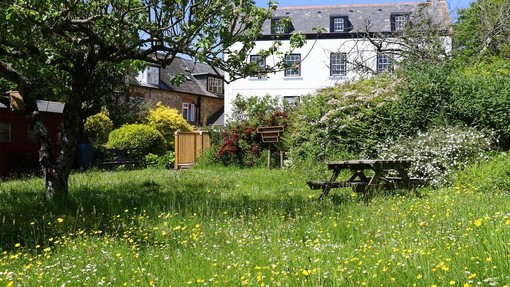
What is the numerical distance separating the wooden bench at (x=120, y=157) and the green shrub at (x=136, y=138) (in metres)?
0.76

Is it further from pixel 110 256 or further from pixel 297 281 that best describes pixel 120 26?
pixel 297 281

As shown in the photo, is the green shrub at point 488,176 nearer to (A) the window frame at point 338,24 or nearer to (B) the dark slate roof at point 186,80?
(A) the window frame at point 338,24

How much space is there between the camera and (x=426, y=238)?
14.1ft

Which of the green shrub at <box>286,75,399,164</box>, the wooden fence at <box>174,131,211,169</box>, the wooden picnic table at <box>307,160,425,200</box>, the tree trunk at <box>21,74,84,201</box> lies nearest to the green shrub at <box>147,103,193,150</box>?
the wooden fence at <box>174,131,211,169</box>

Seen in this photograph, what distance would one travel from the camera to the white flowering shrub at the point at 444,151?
996cm

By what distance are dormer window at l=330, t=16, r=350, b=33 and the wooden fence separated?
55.7 feet

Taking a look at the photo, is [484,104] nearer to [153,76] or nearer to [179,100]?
[153,76]

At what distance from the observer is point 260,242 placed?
4.83 m

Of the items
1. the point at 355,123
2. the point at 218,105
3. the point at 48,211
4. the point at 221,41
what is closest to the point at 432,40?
the point at 355,123

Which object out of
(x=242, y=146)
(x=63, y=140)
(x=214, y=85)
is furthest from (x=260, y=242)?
(x=214, y=85)

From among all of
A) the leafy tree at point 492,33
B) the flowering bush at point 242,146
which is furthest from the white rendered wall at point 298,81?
the flowering bush at point 242,146

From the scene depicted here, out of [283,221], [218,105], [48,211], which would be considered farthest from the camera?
[218,105]

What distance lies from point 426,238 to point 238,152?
13993 mm

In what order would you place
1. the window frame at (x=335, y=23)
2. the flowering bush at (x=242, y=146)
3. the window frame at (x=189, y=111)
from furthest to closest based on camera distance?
the window frame at (x=189, y=111)
the window frame at (x=335, y=23)
the flowering bush at (x=242, y=146)
